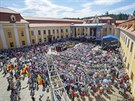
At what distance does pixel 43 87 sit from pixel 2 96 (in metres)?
3.93

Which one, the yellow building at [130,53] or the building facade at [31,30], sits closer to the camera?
the yellow building at [130,53]

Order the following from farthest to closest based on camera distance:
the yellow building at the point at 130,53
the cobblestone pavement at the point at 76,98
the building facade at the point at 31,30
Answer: the building facade at the point at 31,30, the yellow building at the point at 130,53, the cobblestone pavement at the point at 76,98

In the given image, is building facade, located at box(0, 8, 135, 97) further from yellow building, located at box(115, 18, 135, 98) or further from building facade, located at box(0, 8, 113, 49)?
yellow building, located at box(115, 18, 135, 98)

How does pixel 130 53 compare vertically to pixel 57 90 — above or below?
above

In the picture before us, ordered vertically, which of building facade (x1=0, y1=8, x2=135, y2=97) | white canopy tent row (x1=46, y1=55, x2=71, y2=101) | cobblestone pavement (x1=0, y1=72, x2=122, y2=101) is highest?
building facade (x1=0, y1=8, x2=135, y2=97)

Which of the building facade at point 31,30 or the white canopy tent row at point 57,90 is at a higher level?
the building facade at point 31,30

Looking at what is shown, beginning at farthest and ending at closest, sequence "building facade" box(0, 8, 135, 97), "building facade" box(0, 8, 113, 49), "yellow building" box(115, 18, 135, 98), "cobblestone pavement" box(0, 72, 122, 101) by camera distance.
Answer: "building facade" box(0, 8, 113, 49)
"building facade" box(0, 8, 135, 97)
"yellow building" box(115, 18, 135, 98)
"cobblestone pavement" box(0, 72, 122, 101)

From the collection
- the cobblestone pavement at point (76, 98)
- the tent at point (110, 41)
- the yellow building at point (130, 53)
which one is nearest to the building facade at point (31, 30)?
the tent at point (110, 41)

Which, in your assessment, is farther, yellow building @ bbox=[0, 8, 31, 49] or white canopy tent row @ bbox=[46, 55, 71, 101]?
yellow building @ bbox=[0, 8, 31, 49]

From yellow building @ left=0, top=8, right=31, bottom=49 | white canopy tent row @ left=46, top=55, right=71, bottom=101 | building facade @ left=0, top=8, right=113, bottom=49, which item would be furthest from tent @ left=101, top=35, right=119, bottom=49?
yellow building @ left=0, top=8, right=31, bottom=49

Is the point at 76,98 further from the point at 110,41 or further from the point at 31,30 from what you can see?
the point at 31,30

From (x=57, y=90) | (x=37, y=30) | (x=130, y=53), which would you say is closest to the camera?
(x=57, y=90)

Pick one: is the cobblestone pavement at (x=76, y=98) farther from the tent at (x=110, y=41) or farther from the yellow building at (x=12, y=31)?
the yellow building at (x=12, y=31)

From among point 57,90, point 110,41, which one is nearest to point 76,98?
point 57,90
